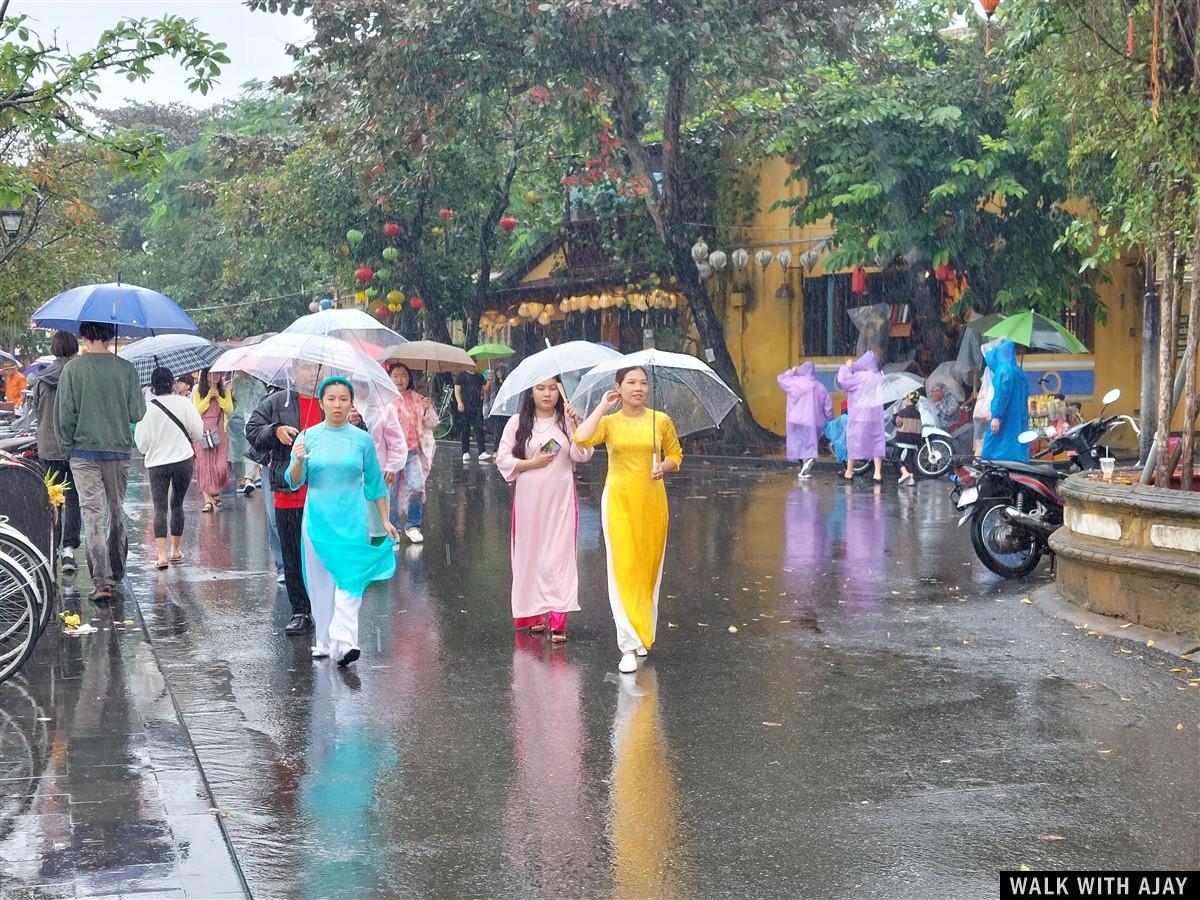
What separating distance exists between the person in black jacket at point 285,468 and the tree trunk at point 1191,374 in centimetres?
551

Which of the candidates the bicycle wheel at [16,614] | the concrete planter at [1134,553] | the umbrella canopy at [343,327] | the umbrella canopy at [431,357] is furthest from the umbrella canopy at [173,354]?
the concrete planter at [1134,553]

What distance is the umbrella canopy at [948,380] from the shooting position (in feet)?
73.9

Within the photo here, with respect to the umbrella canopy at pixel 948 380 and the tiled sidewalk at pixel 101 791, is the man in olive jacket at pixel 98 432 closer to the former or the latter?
the tiled sidewalk at pixel 101 791

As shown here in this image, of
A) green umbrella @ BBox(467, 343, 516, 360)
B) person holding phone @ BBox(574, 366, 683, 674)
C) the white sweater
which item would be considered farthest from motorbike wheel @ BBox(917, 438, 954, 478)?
person holding phone @ BBox(574, 366, 683, 674)

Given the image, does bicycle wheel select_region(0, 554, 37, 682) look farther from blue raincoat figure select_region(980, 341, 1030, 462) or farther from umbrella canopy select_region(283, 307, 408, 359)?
blue raincoat figure select_region(980, 341, 1030, 462)

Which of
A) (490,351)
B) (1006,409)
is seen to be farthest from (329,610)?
(490,351)

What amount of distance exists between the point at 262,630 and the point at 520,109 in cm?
2077

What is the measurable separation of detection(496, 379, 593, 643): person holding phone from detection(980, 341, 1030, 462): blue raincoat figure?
630 cm

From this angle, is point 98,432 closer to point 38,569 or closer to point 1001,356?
point 38,569

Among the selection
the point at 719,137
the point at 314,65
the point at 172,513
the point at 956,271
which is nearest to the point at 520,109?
the point at 719,137

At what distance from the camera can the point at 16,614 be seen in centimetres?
775

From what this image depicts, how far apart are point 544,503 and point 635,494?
84cm

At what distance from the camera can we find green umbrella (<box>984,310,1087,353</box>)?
15723 millimetres

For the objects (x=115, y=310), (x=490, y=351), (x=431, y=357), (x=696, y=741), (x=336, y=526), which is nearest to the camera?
(x=696, y=741)
